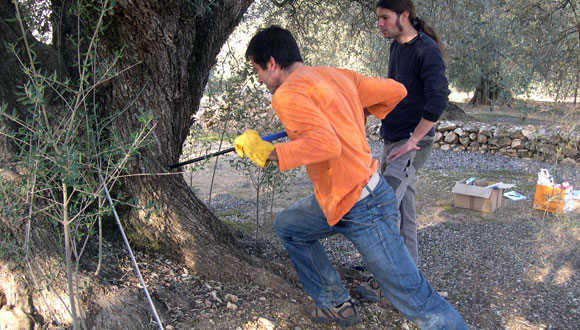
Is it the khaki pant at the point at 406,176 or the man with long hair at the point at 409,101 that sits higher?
the man with long hair at the point at 409,101

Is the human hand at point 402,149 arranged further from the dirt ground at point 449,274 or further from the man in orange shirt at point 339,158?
the dirt ground at point 449,274

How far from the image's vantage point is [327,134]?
2.00 m

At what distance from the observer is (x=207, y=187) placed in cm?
771

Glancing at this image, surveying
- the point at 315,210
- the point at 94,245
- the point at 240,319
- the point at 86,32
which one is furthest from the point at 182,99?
the point at 240,319

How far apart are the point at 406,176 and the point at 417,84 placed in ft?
2.13

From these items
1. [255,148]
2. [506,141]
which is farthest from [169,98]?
[506,141]

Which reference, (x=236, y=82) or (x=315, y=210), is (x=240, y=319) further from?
(x=236, y=82)

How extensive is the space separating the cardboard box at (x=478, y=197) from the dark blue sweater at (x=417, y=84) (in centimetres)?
Answer: 314

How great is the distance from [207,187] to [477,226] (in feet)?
14.2

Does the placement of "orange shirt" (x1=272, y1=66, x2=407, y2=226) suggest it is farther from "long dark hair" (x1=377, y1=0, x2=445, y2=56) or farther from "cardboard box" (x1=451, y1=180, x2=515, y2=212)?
"cardboard box" (x1=451, y1=180, x2=515, y2=212)

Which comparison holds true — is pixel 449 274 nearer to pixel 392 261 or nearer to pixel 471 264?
pixel 471 264

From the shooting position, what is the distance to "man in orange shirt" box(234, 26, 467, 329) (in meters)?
2.03

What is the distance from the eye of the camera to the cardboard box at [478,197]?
5903 millimetres

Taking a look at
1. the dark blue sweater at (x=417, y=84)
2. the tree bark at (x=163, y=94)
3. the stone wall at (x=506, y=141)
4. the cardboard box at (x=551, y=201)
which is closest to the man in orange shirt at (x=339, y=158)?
the dark blue sweater at (x=417, y=84)
